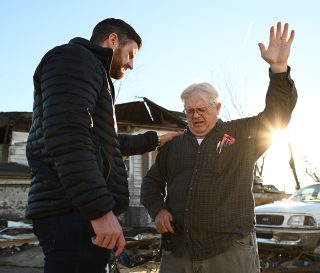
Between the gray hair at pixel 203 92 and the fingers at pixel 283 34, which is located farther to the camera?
the gray hair at pixel 203 92

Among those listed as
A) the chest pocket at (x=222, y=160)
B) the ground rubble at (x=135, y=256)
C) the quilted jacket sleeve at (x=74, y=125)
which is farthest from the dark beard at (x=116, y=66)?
the ground rubble at (x=135, y=256)

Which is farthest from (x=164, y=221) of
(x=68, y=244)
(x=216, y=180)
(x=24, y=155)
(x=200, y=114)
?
(x=24, y=155)

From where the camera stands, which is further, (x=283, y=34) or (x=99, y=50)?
(x=283, y=34)

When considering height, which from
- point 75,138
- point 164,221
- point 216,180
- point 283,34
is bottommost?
point 164,221

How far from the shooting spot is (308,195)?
376 inches

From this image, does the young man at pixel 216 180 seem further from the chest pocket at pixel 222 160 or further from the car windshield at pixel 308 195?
the car windshield at pixel 308 195

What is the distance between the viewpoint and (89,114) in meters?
2.11

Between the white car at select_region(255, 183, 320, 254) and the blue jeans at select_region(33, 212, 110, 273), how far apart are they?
683 cm

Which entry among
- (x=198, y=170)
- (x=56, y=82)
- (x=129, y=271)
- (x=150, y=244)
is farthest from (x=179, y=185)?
(x=150, y=244)

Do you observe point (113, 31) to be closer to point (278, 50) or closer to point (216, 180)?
point (278, 50)

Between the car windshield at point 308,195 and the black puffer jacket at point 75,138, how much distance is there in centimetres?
772

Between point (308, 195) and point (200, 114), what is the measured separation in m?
7.12

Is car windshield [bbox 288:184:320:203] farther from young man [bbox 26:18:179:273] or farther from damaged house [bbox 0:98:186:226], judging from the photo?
damaged house [bbox 0:98:186:226]

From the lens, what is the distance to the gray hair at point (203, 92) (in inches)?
126
